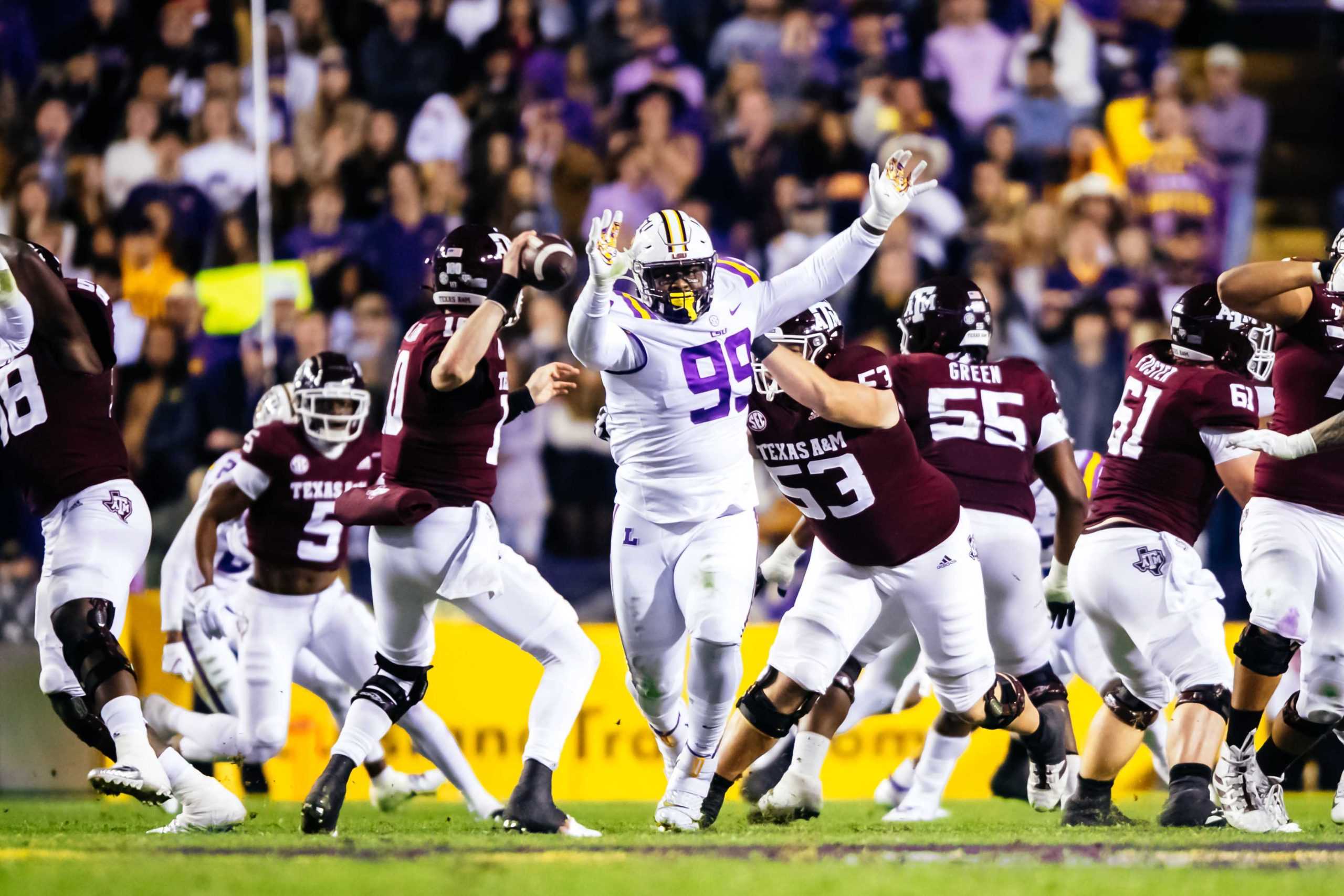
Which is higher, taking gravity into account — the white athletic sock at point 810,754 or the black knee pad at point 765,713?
the black knee pad at point 765,713

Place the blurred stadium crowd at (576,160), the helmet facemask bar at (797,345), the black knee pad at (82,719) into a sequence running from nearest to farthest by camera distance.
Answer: the black knee pad at (82,719), the helmet facemask bar at (797,345), the blurred stadium crowd at (576,160)

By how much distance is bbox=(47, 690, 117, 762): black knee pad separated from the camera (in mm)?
8016

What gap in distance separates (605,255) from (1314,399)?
3.45 m

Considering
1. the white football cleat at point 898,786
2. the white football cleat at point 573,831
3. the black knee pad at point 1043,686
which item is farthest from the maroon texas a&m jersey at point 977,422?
the white football cleat at point 573,831

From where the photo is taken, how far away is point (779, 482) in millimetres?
8508

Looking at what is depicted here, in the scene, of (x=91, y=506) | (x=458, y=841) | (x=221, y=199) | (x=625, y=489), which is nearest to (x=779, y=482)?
(x=625, y=489)

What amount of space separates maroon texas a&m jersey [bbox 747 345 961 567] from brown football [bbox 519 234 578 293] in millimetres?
1228

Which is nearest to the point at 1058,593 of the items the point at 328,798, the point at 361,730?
the point at 361,730

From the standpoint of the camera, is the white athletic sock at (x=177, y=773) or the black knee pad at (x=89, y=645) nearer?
the black knee pad at (x=89, y=645)

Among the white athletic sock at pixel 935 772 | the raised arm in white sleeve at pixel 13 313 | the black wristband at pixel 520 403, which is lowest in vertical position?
the white athletic sock at pixel 935 772

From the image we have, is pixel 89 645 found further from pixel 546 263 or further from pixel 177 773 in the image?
pixel 546 263

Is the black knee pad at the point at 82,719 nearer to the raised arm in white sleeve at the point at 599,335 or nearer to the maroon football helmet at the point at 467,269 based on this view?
the maroon football helmet at the point at 467,269

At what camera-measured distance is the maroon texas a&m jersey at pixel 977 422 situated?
9.32 m

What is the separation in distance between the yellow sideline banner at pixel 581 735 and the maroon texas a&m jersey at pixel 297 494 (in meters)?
1.58
